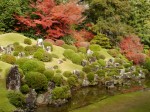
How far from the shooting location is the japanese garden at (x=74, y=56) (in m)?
24.6

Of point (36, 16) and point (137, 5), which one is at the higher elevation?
point (137, 5)

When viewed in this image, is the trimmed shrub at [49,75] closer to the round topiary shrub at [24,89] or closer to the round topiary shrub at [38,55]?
the round topiary shrub at [24,89]

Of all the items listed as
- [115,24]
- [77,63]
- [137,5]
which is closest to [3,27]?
[77,63]

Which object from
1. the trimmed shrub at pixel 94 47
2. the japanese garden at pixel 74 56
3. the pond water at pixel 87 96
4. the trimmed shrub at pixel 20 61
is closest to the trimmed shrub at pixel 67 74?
the japanese garden at pixel 74 56

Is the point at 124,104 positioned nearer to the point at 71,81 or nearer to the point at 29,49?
the point at 71,81

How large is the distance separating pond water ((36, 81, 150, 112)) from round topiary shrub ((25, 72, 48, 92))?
187 cm

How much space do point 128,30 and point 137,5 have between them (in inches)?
291

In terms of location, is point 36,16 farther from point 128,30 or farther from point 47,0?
point 128,30

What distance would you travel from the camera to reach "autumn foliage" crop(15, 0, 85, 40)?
119ft

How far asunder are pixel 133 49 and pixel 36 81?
20.4m

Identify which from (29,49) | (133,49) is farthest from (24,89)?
(133,49)

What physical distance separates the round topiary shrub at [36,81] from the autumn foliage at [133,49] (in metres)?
18.6

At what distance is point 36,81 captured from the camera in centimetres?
2536

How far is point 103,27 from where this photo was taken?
4175 cm
